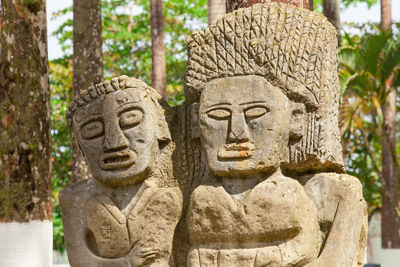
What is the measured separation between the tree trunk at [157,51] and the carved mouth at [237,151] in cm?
740

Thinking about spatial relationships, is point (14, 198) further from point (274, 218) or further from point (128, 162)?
point (274, 218)

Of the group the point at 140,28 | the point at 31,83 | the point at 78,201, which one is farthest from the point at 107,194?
the point at 140,28

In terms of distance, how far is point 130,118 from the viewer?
177 inches

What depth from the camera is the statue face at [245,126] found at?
429 centimetres

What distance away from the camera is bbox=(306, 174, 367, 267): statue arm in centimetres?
425

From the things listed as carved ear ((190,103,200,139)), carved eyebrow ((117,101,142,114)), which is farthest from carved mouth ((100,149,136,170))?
carved ear ((190,103,200,139))

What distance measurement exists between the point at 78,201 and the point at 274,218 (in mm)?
1289

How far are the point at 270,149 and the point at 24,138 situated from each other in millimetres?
2940

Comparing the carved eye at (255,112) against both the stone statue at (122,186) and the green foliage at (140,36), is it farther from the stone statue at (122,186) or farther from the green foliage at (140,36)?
the green foliage at (140,36)

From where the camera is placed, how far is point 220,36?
453 cm

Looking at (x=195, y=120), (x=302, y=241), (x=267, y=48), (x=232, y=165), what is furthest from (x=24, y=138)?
(x=302, y=241)

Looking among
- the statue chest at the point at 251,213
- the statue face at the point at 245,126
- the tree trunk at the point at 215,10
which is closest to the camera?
the statue chest at the point at 251,213

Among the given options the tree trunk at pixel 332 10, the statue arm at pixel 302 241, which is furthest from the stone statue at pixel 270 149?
the tree trunk at pixel 332 10

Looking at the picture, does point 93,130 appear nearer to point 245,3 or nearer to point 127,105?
point 127,105
